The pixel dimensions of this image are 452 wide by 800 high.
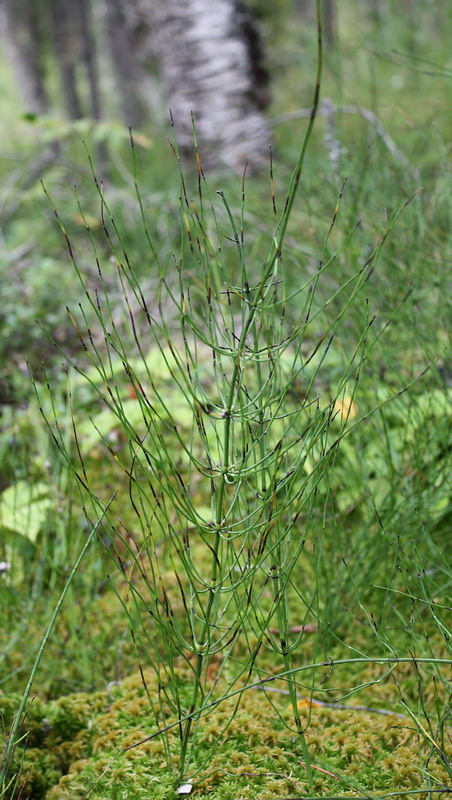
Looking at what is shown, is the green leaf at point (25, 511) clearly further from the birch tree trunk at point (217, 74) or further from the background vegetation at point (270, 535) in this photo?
the birch tree trunk at point (217, 74)

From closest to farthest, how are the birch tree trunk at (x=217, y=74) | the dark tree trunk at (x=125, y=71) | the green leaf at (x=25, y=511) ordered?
1. the green leaf at (x=25, y=511)
2. the birch tree trunk at (x=217, y=74)
3. the dark tree trunk at (x=125, y=71)

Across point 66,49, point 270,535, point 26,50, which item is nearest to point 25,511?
point 270,535

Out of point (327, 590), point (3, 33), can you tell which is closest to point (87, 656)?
point (327, 590)

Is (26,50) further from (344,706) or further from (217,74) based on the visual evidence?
(344,706)

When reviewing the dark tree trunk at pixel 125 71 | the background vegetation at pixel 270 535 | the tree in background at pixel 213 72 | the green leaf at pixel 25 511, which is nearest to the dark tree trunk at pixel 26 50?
the dark tree trunk at pixel 125 71

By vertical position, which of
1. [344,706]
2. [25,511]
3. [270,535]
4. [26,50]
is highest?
[26,50]

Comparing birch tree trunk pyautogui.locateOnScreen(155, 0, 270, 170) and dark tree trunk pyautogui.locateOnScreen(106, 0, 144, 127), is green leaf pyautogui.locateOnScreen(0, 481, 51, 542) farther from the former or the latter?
dark tree trunk pyautogui.locateOnScreen(106, 0, 144, 127)
